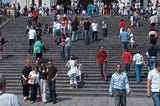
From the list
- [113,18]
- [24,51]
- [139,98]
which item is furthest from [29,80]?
[113,18]

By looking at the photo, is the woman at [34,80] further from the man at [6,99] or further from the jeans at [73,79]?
the man at [6,99]

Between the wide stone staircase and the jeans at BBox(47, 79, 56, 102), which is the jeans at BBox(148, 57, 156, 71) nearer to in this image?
the wide stone staircase

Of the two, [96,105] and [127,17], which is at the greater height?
[127,17]

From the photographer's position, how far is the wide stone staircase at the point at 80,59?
21.6 m

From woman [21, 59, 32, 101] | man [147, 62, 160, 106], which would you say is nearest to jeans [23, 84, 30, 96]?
woman [21, 59, 32, 101]

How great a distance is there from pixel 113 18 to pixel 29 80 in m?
24.0

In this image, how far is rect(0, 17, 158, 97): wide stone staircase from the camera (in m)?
21.6

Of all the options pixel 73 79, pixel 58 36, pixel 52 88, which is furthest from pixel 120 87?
pixel 58 36

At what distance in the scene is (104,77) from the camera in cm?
2252

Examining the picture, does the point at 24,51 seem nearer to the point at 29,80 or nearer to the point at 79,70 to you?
the point at 79,70

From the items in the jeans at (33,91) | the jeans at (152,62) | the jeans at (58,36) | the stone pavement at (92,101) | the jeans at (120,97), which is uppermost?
the jeans at (58,36)

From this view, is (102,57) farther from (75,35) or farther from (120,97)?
(120,97)

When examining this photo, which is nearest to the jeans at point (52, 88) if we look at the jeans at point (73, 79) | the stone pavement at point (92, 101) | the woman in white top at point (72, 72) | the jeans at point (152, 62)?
the stone pavement at point (92, 101)

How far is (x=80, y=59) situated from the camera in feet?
85.8
